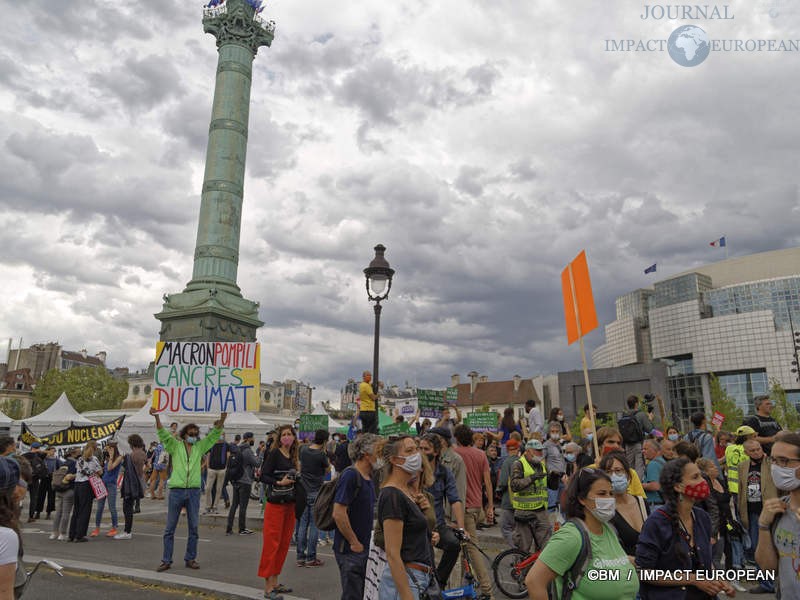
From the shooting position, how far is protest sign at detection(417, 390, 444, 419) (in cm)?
1831

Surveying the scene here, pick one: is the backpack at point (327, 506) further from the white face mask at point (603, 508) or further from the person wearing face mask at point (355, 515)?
the white face mask at point (603, 508)

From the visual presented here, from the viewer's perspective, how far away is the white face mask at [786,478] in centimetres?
321

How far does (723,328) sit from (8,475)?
325 ft

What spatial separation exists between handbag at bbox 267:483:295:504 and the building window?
92.8 m

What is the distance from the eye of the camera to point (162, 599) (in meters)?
6.79

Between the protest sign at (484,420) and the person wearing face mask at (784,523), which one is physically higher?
the protest sign at (484,420)

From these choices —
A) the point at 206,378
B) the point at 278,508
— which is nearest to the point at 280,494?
the point at 278,508

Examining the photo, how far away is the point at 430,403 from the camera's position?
18.8 m

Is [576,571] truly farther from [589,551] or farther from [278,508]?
[278,508]

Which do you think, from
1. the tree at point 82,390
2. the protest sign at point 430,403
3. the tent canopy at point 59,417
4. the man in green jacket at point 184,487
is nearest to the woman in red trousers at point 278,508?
the man in green jacket at point 184,487

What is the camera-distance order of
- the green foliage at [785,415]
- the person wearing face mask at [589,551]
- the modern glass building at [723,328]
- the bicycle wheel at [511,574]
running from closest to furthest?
the person wearing face mask at [589,551]
the bicycle wheel at [511,574]
the green foliage at [785,415]
the modern glass building at [723,328]

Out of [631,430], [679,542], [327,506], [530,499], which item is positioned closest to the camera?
[679,542]

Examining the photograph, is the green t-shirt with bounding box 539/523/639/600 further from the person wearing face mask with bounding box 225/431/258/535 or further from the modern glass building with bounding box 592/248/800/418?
the modern glass building with bounding box 592/248/800/418

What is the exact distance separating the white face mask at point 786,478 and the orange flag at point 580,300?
4742mm
